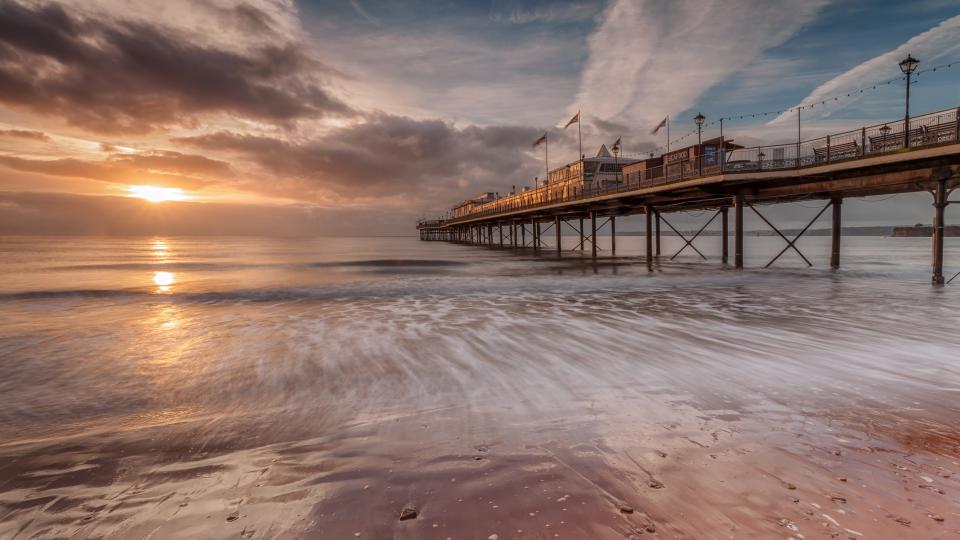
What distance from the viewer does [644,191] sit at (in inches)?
1085

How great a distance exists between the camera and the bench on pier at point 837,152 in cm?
1841

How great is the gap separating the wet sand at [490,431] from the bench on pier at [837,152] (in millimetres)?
10386

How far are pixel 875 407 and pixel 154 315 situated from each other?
17340 mm

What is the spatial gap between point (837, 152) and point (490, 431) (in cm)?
2207

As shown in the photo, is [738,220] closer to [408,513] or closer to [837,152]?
[837,152]

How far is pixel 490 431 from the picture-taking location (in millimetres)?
4652

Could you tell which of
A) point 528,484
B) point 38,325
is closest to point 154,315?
point 38,325

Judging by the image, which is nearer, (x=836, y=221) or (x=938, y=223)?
(x=938, y=223)

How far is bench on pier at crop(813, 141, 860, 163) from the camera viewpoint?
18.4 metres

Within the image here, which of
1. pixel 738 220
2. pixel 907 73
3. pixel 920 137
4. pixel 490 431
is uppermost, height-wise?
pixel 907 73

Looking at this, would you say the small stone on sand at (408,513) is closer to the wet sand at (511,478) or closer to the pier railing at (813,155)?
the wet sand at (511,478)

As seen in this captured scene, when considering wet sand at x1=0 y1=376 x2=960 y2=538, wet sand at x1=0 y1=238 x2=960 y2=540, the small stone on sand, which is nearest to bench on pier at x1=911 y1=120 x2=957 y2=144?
wet sand at x1=0 y1=238 x2=960 y2=540

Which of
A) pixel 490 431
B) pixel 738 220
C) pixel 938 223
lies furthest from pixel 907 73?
pixel 490 431

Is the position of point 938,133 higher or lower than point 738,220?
higher
